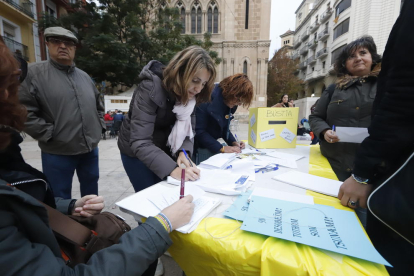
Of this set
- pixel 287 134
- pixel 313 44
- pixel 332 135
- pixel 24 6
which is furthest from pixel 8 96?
pixel 313 44

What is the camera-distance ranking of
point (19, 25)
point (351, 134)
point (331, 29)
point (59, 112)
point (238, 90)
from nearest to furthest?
point (351, 134) → point (59, 112) → point (238, 90) → point (19, 25) → point (331, 29)

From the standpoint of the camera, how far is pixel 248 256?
700mm

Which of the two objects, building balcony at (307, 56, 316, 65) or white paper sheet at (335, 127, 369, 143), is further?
building balcony at (307, 56, 316, 65)

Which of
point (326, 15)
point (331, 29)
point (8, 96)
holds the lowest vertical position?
point (8, 96)

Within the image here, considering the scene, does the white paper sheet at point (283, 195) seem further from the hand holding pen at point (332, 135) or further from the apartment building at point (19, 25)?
the apartment building at point (19, 25)

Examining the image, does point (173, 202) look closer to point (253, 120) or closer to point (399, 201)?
point (399, 201)

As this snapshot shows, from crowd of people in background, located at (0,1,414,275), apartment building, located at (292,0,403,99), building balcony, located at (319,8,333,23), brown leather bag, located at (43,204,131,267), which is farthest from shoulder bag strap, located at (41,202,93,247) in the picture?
building balcony, located at (319,8,333,23)

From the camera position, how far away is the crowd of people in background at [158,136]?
0.66 meters

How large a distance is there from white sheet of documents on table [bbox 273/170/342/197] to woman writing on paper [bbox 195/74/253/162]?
2.54ft

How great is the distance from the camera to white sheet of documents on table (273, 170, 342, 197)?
114 cm

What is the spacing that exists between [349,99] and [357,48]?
0.43 meters

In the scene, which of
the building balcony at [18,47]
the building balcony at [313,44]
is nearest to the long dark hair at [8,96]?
the building balcony at [18,47]

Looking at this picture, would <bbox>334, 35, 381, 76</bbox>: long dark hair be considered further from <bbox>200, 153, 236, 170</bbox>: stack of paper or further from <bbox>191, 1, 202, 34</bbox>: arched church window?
<bbox>191, 1, 202, 34</bbox>: arched church window

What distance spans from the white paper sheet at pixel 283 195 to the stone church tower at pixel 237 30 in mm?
20100
